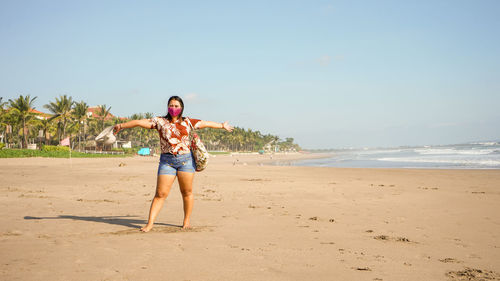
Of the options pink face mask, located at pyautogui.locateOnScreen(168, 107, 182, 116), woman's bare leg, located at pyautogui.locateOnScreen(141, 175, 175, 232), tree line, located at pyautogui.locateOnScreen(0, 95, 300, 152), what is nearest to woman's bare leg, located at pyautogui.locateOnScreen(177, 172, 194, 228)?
woman's bare leg, located at pyautogui.locateOnScreen(141, 175, 175, 232)

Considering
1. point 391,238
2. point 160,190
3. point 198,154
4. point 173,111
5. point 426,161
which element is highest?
point 173,111

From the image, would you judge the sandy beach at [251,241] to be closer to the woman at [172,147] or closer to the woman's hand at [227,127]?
the woman at [172,147]

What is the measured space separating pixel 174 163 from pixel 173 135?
401 millimetres

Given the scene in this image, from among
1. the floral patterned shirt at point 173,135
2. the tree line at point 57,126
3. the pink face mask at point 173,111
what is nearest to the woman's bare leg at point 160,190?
the floral patterned shirt at point 173,135

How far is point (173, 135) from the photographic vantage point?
518cm

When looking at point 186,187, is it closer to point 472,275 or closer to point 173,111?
point 173,111

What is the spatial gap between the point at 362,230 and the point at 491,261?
6.03ft

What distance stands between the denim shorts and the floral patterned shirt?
62mm

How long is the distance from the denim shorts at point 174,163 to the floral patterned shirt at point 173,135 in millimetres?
62

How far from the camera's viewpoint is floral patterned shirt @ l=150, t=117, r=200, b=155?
5148 mm

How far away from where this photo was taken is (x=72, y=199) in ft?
29.2

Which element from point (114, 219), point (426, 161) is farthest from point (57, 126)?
point (114, 219)

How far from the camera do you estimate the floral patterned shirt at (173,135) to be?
5.15m

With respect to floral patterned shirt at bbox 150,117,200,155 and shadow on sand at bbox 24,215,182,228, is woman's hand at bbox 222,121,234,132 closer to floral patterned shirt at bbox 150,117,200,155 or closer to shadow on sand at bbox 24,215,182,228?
floral patterned shirt at bbox 150,117,200,155
